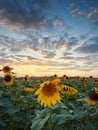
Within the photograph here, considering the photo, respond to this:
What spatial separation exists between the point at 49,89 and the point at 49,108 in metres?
0.34

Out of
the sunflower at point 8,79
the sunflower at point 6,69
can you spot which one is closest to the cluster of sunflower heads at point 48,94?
the sunflower at point 8,79

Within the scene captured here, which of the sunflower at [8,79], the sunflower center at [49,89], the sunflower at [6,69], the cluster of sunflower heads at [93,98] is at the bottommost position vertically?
the cluster of sunflower heads at [93,98]

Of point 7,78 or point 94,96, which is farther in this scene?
point 7,78

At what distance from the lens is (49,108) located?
3980 millimetres

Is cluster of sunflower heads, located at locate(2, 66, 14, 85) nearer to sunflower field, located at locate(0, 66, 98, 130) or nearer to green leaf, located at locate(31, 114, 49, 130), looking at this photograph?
sunflower field, located at locate(0, 66, 98, 130)

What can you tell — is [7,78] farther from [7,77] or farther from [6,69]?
[6,69]

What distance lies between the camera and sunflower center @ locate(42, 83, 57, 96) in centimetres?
415

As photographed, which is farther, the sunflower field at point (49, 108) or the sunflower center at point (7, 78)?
the sunflower center at point (7, 78)

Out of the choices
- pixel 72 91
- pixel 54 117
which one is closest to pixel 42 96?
pixel 54 117

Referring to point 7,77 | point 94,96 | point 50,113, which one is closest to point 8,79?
point 7,77

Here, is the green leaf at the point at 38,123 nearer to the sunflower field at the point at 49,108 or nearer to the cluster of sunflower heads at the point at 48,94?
the sunflower field at the point at 49,108

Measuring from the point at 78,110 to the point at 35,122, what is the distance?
0.77m

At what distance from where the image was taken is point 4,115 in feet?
23.9

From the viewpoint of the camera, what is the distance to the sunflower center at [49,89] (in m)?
4.15
